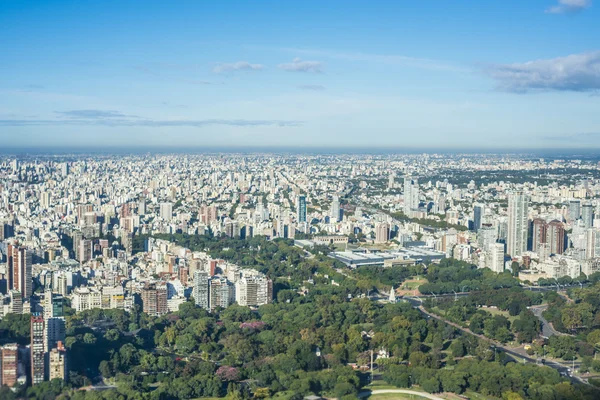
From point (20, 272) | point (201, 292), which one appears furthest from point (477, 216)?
point (20, 272)

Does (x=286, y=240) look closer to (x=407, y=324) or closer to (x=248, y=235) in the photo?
(x=248, y=235)

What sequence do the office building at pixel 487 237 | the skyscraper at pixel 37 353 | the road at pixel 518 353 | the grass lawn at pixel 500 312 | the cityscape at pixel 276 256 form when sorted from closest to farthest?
the skyscraper at pixel 37 353 < the road at pixel 518 353 < the cityscape at pixel 276 256 < the grass lawn at pixel 500 312 < the office building at pixel 487 237

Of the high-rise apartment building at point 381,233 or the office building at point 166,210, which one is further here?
the office building at point 166,210

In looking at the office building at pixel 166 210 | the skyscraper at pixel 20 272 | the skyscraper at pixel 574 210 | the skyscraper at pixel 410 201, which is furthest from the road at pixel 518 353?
the skyscraper at pixel 410 201

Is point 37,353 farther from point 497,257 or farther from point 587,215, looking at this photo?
point 587,215

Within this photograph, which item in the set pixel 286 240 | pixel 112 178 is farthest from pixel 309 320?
pixel 112 178

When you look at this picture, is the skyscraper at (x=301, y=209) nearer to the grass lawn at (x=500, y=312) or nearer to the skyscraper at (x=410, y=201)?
the skyscraper at (x=410, y=201)
